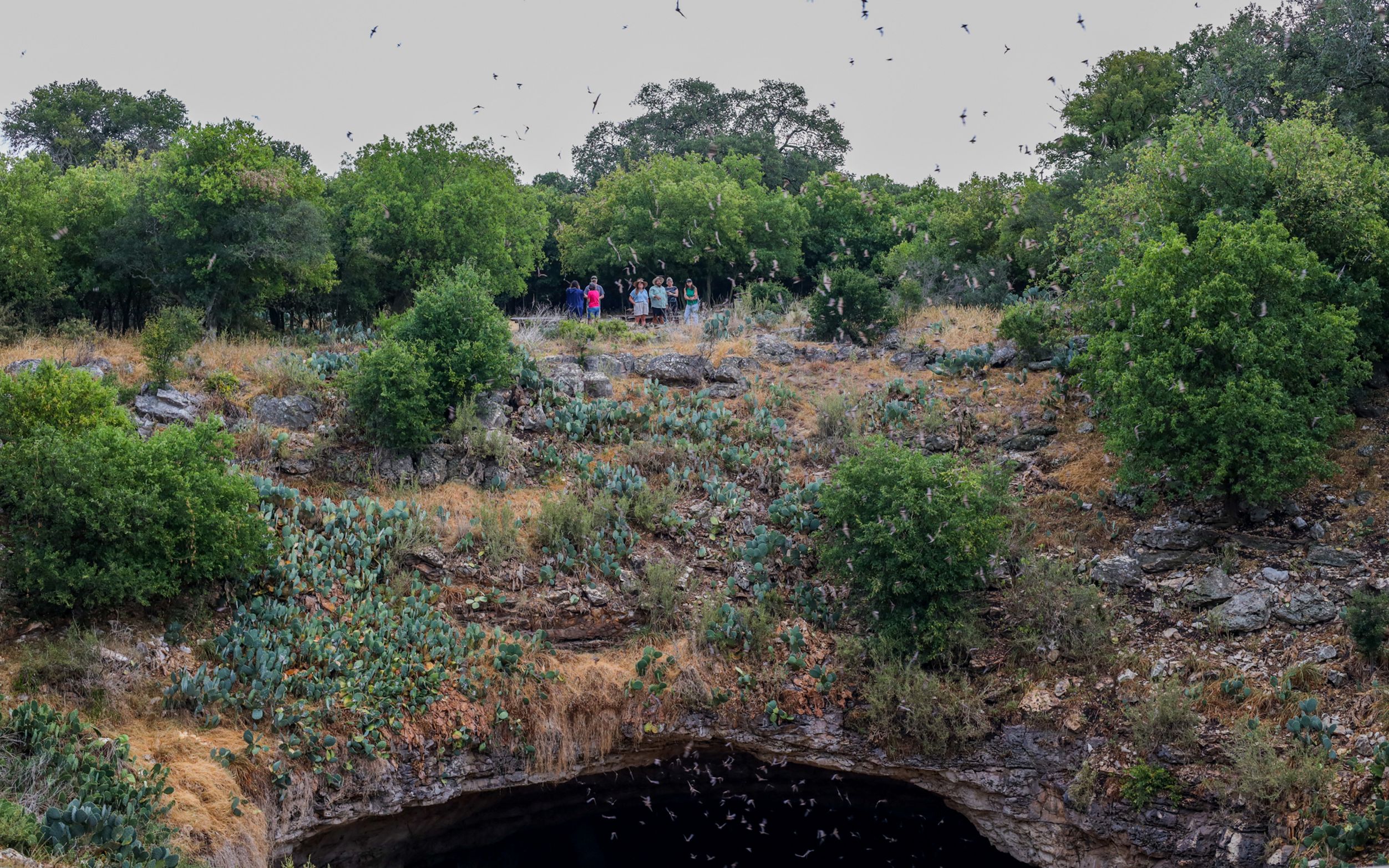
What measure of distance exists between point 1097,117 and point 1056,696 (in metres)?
23.4

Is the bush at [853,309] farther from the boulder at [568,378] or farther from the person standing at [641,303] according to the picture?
the person standing at [641,303]

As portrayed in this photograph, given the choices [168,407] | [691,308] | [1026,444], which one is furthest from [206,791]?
[691,308]

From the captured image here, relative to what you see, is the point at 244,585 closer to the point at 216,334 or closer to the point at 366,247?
the point at 216,334

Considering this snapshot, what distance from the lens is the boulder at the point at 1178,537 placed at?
17.5 m

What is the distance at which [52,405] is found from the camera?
53.5 feet

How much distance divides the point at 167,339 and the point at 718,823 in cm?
1329

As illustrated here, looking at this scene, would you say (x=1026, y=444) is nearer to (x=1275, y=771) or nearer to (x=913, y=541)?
(x=913, y=541)

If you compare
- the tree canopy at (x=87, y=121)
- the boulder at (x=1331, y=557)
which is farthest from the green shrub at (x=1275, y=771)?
the tree canopy at (x=87, y=121)

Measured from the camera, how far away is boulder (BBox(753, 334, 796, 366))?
2533 centimetres

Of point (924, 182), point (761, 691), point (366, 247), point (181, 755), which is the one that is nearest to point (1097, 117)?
point (924, 182)

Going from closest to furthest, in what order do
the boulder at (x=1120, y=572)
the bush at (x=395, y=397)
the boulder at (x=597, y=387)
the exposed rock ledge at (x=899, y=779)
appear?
the exposed rock ledge at (x=899, y=779), the boulder at (x=1120, y=572), the bush at (x=395, y=397), the boulder at (x=597, y=387)

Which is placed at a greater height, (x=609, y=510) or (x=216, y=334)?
(x=216, y=334)

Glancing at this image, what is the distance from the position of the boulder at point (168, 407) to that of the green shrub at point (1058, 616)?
14.5 m

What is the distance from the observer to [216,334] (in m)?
23.8
